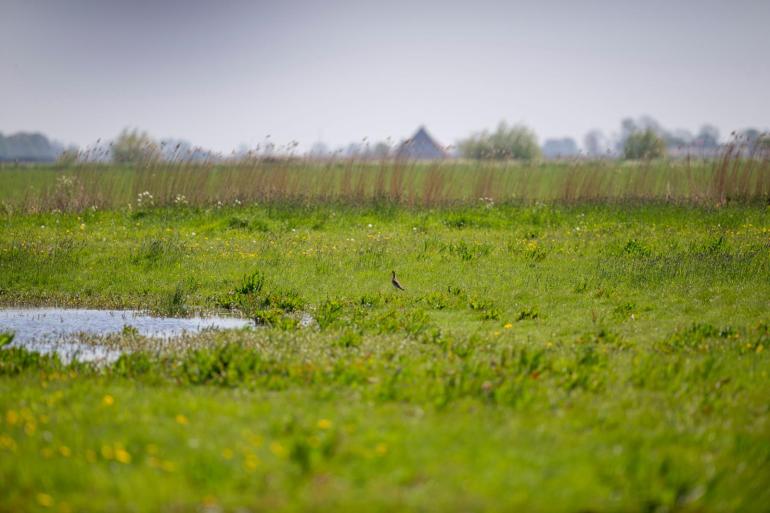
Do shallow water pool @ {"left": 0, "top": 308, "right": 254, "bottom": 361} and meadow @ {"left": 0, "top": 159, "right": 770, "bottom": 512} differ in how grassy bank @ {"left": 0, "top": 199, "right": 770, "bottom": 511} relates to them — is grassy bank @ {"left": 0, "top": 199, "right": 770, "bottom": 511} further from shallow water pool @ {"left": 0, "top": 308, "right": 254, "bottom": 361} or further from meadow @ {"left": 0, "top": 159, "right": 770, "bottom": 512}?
shallow water pool @ {"left": 0, "top": 308, "right": 254, "bottom": 361}

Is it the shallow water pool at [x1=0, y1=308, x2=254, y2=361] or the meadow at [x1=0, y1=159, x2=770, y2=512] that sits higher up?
the meadow at [x1=0, y1=159, x2=770, y2=512]

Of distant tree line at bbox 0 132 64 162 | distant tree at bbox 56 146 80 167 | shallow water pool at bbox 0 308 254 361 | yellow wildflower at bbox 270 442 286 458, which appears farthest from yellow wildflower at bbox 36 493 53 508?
distant tree line at bbox 0 132 64 162

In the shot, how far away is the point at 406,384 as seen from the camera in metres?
7.40

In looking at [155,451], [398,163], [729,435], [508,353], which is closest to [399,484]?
[155,451]

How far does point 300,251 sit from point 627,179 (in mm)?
14453

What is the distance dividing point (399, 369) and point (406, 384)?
0.42 metres

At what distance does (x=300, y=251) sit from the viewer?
15734 mm

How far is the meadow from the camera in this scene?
519cm

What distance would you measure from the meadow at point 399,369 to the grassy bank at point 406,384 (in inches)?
1.1

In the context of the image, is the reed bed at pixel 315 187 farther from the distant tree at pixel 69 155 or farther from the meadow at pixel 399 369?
the meadow at pixel 399 369

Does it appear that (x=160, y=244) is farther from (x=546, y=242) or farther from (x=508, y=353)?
(x=508, y=353)

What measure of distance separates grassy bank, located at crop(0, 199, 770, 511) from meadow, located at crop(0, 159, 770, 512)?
3 centimetres

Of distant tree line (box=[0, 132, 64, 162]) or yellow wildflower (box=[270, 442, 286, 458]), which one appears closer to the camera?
yellow wildflower (box=[270, 442, 286, 458])

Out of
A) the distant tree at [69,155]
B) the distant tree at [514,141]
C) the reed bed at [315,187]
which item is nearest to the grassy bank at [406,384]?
the reed bed at [315,187]
